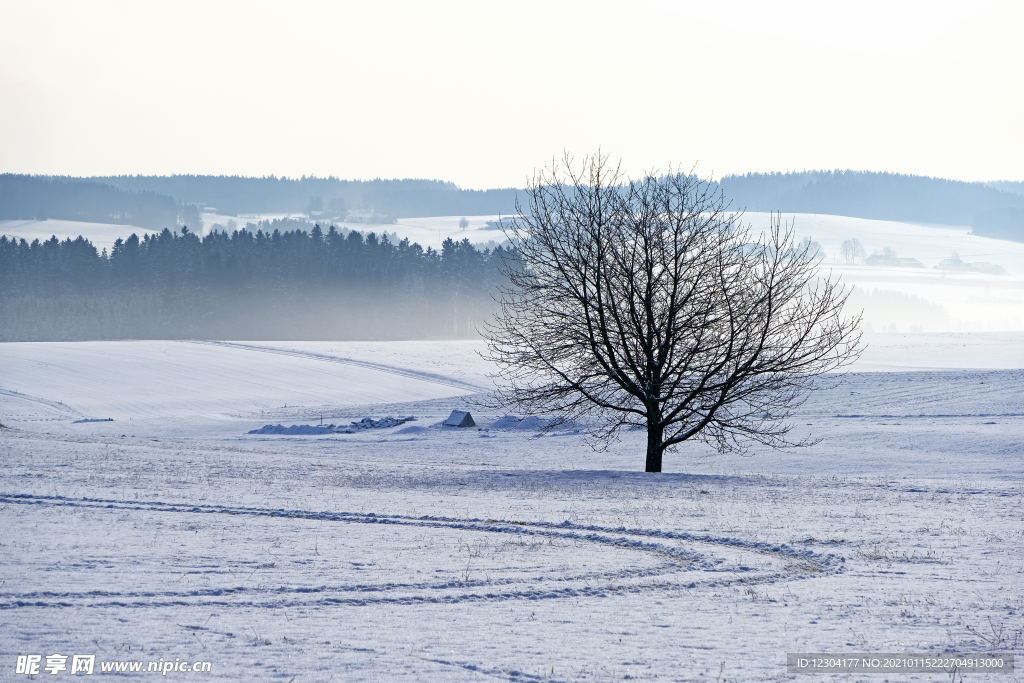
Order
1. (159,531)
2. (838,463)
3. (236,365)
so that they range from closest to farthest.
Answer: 1. (159,531)
2. (838,463)
3. (236,365)

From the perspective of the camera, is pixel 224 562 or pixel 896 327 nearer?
pixel 224 562

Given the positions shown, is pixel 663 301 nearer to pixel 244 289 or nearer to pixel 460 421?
pixel 460 421

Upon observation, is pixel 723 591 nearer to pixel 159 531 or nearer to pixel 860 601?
pixel 860 601

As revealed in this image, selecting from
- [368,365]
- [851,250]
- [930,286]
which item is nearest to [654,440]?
[368,365]

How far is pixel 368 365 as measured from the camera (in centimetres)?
7381

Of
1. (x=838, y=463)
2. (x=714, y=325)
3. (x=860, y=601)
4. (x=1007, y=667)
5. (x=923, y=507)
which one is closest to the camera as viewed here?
(x=1007, y=667)

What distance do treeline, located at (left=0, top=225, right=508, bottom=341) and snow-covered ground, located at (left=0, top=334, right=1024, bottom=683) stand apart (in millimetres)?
85899

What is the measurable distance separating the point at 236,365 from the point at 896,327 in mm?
97284

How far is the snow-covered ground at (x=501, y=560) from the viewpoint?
27.7 feet

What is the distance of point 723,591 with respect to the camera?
35.4 feet

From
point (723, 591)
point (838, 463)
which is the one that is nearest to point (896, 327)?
point (838, 463)

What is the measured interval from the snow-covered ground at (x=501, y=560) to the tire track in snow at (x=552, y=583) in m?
0.05

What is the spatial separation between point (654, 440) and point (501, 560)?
1367 cm

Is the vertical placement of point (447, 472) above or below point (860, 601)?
below
